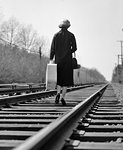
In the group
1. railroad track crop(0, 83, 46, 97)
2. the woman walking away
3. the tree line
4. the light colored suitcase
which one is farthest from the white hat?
the tree line

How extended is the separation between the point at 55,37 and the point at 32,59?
192ft

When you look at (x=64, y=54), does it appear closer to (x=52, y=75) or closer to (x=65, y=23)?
(x=52, y=75)

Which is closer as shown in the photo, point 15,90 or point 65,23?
point 65,23

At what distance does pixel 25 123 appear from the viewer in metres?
4.92

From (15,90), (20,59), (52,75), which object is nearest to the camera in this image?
(52,75)

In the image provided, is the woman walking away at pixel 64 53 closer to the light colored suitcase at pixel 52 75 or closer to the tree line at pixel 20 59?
the light colored suitcase at pixel 52 75

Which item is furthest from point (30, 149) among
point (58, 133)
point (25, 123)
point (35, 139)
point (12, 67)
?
point (12, 67)

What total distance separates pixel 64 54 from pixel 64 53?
24 millimetres

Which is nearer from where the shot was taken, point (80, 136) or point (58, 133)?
point (58, 133)

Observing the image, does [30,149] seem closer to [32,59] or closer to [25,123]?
[25,123]

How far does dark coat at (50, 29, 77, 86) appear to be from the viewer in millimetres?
7801

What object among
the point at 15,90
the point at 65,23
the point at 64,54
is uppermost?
the point at 65,23

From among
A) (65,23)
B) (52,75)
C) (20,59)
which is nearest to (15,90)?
(52,75)

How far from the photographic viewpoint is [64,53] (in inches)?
307
